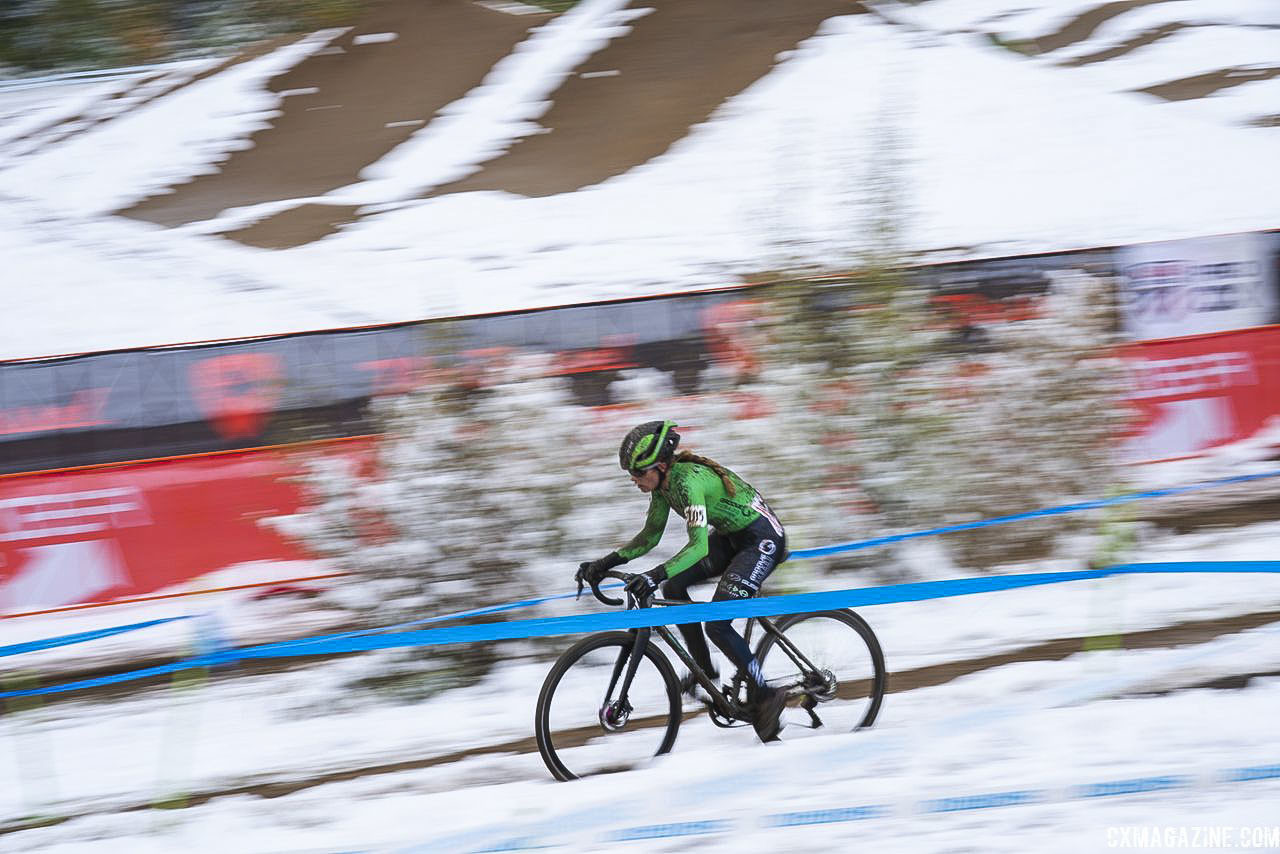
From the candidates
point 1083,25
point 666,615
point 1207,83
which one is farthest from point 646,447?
point 1083,25

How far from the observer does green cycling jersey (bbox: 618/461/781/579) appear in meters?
4.68

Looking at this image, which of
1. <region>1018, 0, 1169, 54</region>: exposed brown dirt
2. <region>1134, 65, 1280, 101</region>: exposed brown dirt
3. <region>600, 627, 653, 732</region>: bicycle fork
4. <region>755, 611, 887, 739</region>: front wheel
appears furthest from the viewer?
<region>1018, 0, 1169, 54</region>: exposed brown dirt

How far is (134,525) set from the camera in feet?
25.4

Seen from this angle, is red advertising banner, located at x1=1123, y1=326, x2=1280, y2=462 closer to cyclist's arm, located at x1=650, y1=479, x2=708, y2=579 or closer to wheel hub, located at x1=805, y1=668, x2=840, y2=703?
wheel hub, located at x1=805, y1=668, x2=840, y2=703

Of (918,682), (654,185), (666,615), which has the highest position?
(666,615)

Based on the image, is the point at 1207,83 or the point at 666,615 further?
the point at 1207,83

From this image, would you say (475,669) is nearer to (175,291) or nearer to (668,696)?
(668,696)

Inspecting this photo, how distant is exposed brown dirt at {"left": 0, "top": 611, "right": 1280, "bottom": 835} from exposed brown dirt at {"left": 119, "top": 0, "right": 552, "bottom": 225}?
1654 cm

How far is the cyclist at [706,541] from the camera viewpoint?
4672 mm

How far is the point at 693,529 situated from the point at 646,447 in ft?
1.38

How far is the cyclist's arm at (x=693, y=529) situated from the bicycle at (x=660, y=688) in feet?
0.73

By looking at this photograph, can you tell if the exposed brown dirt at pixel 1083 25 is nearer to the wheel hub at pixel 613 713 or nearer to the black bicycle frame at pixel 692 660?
the black bicycle frame at pixel 692 660

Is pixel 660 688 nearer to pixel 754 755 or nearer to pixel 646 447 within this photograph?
pixel 754 755

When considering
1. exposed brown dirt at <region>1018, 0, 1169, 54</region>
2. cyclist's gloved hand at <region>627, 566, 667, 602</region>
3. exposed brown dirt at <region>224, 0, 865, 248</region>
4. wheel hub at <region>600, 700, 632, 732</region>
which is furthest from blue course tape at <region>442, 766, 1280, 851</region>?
exposed brown dirt at <region>1018, 0, 1169, 54</region>
